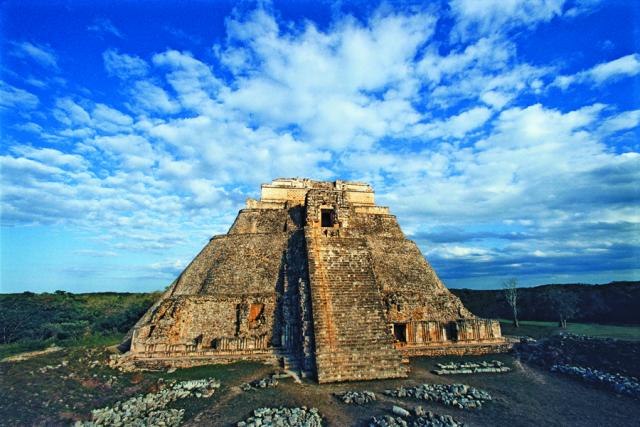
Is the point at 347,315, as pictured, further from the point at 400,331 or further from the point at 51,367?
the point at 51,367

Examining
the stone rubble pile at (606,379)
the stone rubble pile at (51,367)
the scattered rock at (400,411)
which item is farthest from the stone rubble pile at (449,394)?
the stone rubble pile at (51,367)

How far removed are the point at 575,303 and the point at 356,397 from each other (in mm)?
27851

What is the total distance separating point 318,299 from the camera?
16.3 meters

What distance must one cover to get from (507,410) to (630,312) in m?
27.7

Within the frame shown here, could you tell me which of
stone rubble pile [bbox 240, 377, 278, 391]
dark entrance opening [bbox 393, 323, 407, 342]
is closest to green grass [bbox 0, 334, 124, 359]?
stone rubble pile [bbox 240, 377, 278, 391]

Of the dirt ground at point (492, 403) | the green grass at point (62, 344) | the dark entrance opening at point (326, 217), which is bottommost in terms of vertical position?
the dirt ground at point (492, 403)

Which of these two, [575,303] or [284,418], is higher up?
[575,303]

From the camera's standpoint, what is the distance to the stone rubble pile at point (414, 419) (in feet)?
30.0

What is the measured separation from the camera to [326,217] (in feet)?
81.6

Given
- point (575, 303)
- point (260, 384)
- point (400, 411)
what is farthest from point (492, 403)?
point (575, 303)

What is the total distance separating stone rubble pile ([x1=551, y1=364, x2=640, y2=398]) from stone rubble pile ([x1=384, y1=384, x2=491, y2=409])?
4841mm

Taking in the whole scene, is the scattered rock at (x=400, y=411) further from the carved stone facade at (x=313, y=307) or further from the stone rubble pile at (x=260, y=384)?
the stone rubble pile at (x=260, y=384)

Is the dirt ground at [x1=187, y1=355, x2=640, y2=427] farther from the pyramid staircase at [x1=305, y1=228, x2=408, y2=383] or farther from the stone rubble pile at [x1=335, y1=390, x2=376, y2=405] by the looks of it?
the pyramid staircase at [x1=305, y1=228, x2=408, y2=383]

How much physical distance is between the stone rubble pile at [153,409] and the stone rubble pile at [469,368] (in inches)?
368
